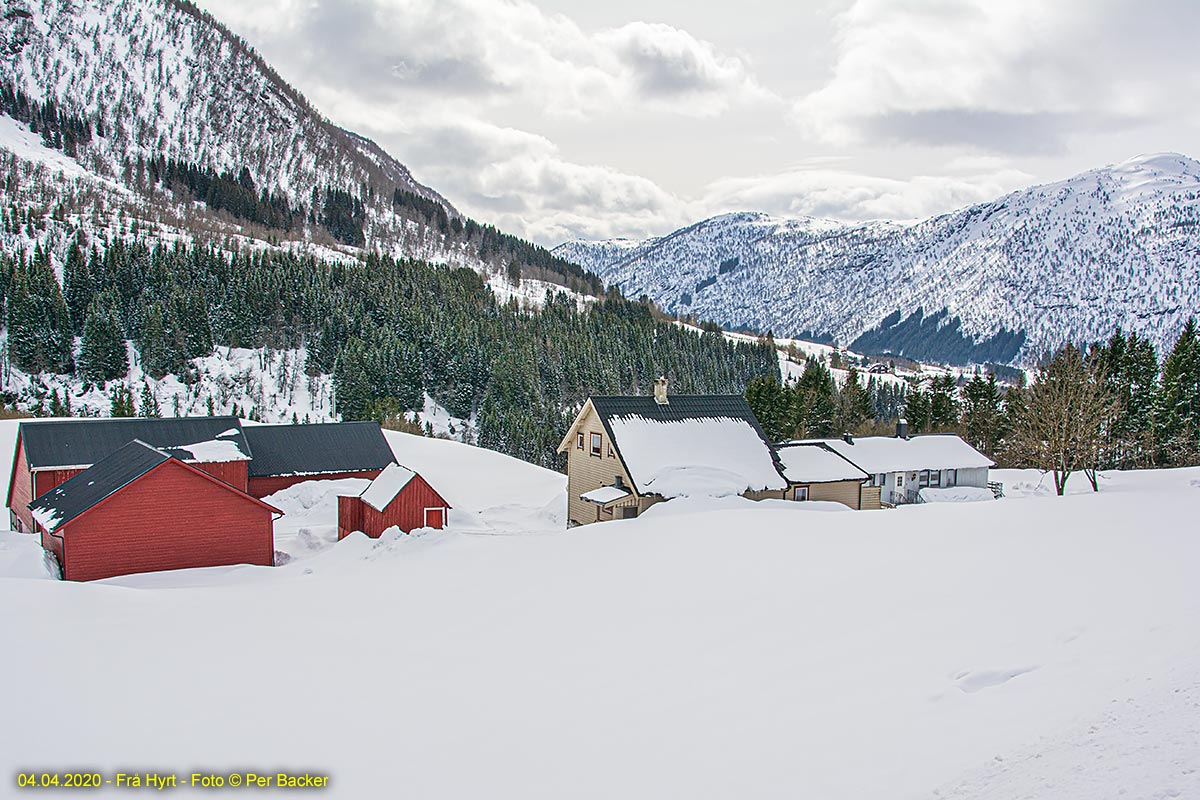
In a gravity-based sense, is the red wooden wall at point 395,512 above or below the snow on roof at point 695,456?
below

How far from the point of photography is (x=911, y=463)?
39.4 meters

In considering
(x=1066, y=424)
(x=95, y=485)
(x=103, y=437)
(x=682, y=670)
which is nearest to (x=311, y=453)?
(x=103, y=437)

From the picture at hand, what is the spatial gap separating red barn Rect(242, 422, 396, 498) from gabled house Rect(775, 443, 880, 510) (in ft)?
67.4

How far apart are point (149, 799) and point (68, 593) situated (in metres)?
9.92

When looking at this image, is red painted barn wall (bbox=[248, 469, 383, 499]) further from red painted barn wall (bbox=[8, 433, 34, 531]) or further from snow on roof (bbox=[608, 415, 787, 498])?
snow on roof (bbox=[608, 415, 787, 498])

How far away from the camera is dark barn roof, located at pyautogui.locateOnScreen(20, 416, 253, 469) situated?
29625mm

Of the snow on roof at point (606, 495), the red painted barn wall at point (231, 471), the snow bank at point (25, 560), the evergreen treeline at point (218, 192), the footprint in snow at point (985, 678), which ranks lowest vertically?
the snow bank at point (25, 560)

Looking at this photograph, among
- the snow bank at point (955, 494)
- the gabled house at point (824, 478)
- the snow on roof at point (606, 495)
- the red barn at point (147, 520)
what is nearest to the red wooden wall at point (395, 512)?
the red barn at point (147, 520)

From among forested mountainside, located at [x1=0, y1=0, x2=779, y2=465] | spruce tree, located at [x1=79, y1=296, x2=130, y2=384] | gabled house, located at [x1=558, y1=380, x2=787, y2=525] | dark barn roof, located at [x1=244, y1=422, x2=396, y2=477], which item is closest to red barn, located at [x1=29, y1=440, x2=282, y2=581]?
dark barn roof, located at [x1=244, y1=422, x2=396, y2=477]

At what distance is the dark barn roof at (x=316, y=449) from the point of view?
118 feet

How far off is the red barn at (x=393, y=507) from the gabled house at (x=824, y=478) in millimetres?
15181

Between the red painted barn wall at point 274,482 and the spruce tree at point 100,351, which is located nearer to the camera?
the red painted barn wall at point 274,482

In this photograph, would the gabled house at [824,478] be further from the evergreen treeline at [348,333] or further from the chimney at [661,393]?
the evergreen treeline at [348,333]

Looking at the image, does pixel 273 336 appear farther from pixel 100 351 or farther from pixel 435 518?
pixel 435 518
